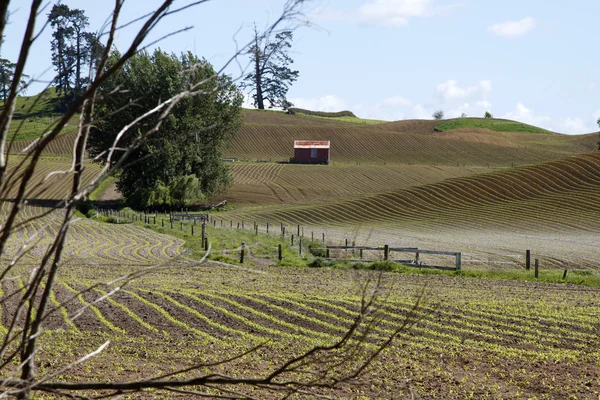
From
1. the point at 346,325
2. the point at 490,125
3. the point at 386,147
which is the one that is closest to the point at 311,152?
the point at 386,147

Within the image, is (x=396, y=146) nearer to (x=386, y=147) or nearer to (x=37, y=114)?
(x=386, y=147)

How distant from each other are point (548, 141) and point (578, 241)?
7941 centimetres

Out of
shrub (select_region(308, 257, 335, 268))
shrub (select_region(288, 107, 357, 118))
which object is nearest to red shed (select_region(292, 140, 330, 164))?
shrub (select_region(288, 107, 357, 118))

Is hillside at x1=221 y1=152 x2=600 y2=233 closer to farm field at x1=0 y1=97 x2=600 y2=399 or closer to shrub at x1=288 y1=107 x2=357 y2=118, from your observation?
farm field at x1=0 y1=97 x2=600 y2=399

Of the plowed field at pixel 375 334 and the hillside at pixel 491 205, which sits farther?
the hillside at pixel 491 205

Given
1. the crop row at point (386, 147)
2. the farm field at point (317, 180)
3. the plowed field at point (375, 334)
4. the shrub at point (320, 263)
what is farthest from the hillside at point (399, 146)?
the plowed field at point (375, 334)

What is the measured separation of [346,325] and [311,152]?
76695 mm

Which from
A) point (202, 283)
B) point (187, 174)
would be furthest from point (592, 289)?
point (187, 174)

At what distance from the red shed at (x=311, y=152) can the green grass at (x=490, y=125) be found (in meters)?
38.6

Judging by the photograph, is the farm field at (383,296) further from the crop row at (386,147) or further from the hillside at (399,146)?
the hillside at (399,146)

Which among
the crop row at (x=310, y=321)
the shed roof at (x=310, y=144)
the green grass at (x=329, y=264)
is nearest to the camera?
the crop row at (x=310, y=321)

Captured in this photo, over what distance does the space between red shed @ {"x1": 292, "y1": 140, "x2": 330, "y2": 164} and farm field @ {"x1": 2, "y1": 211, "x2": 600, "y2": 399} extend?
67.8 meters

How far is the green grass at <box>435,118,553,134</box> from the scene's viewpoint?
12644 cm

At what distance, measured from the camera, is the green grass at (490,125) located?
415ft
